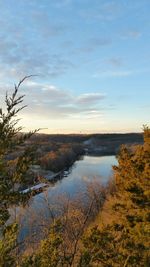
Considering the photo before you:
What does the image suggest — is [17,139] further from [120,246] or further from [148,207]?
[148,207]

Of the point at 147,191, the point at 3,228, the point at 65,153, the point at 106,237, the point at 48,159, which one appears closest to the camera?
the point at 3,228

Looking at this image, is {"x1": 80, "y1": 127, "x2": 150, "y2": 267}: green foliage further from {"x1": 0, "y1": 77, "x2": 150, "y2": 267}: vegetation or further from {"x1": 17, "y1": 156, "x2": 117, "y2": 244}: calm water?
{"x1": 17, "y1": 156, "x2": 117, "y2": 244}: calm water

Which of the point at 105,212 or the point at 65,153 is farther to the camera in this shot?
the point at 65,153

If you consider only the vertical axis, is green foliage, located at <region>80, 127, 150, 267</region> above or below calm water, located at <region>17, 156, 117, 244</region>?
above

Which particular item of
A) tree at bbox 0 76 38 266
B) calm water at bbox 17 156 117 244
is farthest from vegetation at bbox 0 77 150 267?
calm water at bbox 17 156 117 244

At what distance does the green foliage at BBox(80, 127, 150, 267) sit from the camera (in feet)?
53.7

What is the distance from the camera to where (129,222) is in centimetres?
1966

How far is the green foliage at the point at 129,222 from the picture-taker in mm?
16362

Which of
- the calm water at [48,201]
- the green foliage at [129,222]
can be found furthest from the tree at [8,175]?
the calm water at [48,201]

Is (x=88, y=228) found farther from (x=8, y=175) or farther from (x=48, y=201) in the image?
(x=8, y=175)

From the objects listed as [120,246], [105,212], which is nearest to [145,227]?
[120,246]

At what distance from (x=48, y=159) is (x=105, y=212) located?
59422mm

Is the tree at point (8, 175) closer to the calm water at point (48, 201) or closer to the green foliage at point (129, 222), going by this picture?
the green foliage at point (129, 222)

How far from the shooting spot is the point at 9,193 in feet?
20.3
